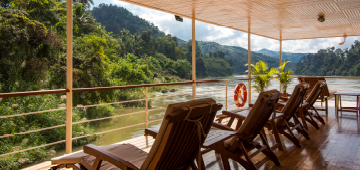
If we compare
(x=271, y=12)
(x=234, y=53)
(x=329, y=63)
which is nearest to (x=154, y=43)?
(x=234, y=53)

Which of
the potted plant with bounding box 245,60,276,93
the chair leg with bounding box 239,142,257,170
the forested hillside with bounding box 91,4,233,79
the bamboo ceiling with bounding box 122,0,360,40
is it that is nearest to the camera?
the chair leg with bounding box 239,142,257,170

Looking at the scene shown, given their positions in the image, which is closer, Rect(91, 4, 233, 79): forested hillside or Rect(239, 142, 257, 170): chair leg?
Rect(239, 142, 257, 170): chair leg

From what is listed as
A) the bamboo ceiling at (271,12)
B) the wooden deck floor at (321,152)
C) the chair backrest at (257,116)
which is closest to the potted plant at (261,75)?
the bamboo ceiling at (271,12)

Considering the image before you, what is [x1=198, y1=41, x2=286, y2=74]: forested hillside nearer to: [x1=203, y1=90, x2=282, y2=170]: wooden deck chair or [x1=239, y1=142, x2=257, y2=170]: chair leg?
[x1=203, y1=90, x2=282, y2=170]: wooden deck chair

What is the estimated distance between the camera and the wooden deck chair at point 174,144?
4.43 ft

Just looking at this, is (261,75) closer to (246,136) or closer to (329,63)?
(246,136)

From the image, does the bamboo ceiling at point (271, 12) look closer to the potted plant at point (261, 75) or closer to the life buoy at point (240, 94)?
the potted plant at point (261, 75)

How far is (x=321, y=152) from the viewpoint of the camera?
2.97m

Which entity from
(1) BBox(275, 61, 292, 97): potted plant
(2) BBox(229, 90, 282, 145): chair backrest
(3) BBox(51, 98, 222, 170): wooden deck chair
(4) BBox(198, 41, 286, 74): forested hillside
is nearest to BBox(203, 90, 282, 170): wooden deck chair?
(2) BBox(229, 90, 282, 145): chair backrest

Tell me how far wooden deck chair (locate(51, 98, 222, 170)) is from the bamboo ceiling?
2370mm

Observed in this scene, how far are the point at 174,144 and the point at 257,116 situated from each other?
109 cm

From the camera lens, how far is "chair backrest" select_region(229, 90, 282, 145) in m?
2.23

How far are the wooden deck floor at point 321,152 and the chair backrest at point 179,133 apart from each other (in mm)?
1021

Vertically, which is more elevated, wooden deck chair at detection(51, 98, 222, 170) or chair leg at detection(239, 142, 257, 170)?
wooden deck chair at detection(51, 98, 222, 170)
